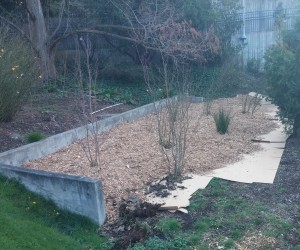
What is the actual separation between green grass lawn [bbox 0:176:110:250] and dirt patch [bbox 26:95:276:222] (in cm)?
44

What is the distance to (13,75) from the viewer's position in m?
9.70

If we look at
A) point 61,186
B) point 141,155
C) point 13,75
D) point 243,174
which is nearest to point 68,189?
Result: point 61,186

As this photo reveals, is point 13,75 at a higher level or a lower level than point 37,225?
higher

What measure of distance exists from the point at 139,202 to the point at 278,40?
532 centimetres

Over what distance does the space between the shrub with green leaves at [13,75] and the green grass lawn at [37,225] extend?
107 inches

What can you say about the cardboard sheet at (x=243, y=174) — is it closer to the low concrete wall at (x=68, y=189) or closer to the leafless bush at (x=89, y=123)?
the low concrete wall at (x=68, y=189)

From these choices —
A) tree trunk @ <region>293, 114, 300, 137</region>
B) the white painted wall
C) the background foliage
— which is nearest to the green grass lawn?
the background foliage

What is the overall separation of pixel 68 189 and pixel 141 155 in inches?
93.4

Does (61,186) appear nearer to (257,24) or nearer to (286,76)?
(286,76)

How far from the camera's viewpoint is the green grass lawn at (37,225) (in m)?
5.80

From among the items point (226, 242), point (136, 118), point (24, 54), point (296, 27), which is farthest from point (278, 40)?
point (226, 242)

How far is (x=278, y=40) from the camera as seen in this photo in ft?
35.6

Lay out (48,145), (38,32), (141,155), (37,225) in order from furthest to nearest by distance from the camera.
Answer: (38,32) < (48,145) < (141,155) < (37,225)

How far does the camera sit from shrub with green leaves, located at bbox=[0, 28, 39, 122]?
959 cm
